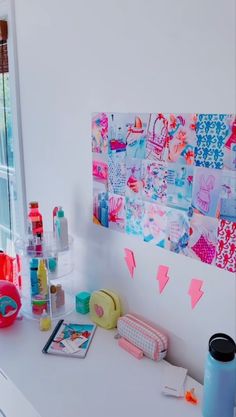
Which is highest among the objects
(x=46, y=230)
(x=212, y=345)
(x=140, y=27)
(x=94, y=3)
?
(x=94, y=3)

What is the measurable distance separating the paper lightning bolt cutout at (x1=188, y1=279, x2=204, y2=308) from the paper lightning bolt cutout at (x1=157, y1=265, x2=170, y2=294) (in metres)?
0.09

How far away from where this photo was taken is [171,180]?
3.60ft

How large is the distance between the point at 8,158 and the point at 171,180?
1189 mm

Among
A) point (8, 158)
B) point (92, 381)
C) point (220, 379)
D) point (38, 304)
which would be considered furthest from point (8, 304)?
point (8, 158)

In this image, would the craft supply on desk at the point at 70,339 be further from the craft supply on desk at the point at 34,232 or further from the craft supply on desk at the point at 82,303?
the craft supply on desk at the point at 34,232

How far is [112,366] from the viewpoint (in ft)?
3.75

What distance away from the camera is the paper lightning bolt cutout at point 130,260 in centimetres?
129

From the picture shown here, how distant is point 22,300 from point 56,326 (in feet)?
0.80

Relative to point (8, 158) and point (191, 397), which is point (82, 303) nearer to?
point (191, 397)

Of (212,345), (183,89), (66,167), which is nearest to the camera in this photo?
(212,345)

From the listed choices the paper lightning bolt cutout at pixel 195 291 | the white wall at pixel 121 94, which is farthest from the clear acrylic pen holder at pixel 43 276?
the paper lightning bolt cutout at pixel 195 291

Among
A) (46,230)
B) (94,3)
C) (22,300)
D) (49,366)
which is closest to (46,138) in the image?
(46,230)

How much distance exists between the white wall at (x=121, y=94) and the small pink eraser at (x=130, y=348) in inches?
4.3

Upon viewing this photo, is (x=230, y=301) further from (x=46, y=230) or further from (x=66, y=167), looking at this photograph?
(x=46, y=230)
